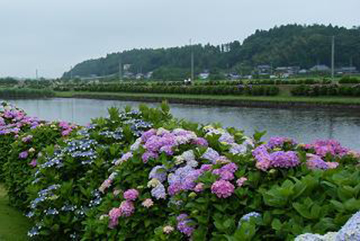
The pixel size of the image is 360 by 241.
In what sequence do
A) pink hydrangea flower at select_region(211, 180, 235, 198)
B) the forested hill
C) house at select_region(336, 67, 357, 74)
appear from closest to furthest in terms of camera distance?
pink hydrangea flower at select_region(211, 180, 235, 198), house at select_region(336, 67, 357, 74), the forested hill

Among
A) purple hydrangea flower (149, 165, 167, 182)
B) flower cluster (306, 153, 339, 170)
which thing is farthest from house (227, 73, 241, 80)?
flower cluster (306, 153, 339, 170)

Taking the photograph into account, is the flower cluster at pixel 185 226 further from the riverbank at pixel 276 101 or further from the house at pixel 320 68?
the house at pixel 320 68

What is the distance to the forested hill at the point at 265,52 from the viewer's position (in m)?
51.9

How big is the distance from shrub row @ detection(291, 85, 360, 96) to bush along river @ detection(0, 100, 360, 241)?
67.8ft

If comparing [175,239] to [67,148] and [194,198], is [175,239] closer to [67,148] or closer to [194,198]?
[194,198]

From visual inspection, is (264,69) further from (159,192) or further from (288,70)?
(159,192)

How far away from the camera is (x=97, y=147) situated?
422 centimetres

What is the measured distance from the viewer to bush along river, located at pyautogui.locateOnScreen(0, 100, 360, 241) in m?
2.08

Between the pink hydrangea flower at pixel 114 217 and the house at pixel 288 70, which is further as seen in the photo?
the house at pixel 288 70

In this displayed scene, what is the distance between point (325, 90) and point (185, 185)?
2363 centimetres

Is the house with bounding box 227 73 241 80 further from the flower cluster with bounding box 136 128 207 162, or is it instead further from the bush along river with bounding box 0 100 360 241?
the flower cluster with bounding box 136 128 207 162

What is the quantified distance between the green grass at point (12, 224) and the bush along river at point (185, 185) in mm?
194

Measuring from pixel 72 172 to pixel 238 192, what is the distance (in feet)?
7.62

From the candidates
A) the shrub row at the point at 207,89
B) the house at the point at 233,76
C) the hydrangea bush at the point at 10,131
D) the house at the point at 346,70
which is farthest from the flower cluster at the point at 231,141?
the house at the point at 233,76
